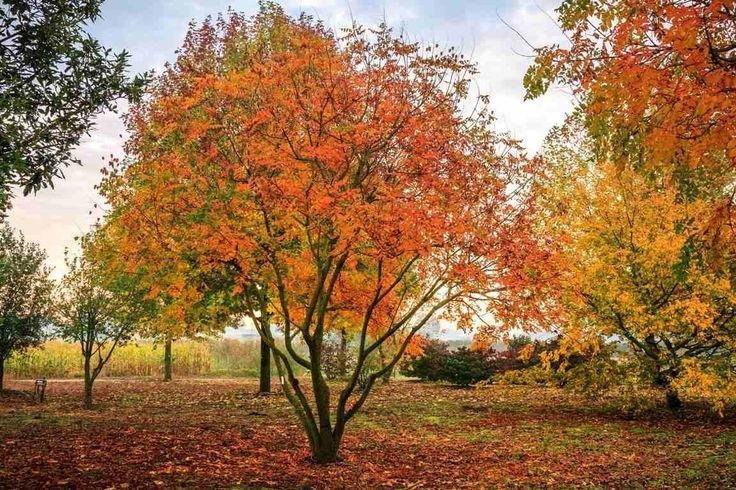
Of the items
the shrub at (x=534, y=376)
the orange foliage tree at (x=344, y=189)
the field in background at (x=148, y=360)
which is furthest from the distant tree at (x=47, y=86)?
the field in background at (x=148, y=360)

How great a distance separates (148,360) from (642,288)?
25343 millimetres

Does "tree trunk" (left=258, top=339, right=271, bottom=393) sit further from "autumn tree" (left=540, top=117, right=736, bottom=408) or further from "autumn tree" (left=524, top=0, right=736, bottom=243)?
"autumn tree" (left=524, top=0, right=736, bottom=243)

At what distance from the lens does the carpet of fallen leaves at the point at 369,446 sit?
8.67 metres

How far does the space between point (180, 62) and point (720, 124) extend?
1695 centimetres

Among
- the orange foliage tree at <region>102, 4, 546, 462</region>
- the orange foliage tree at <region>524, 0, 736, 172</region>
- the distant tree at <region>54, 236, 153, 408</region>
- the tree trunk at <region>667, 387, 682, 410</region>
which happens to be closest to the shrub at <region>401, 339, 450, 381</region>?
the tree trunk at <region>667, 387, 682, 410</region>

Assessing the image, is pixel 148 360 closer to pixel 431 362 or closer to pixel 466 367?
pixel 431 362

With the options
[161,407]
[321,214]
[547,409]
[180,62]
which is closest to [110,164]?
[180,62]

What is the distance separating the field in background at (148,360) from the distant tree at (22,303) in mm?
4376

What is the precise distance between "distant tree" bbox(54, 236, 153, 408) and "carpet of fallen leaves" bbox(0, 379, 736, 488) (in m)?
2.06

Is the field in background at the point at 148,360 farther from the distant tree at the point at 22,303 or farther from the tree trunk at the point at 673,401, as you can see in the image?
the tree trunk at the point at 673,401

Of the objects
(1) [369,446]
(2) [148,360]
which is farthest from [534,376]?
(2) [148,360]

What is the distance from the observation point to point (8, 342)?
20891 mm

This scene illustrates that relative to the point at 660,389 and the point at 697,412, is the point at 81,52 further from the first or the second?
the point at 697,412

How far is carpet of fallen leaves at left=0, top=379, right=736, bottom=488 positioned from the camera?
8672 mm
